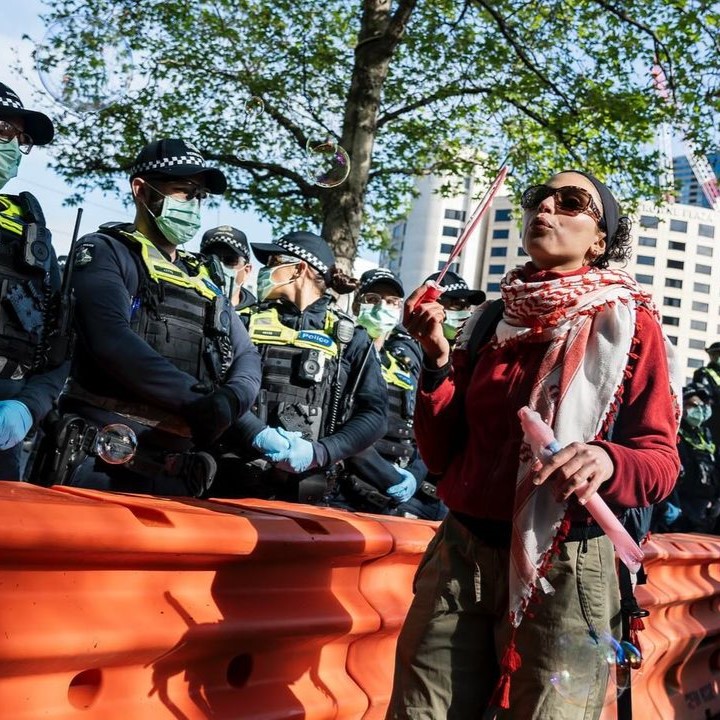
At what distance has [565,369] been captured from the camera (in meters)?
2.53

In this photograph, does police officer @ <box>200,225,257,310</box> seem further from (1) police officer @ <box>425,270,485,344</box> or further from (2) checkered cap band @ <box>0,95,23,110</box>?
(2) checkered cap band @ <box>0,95,23,110</box>

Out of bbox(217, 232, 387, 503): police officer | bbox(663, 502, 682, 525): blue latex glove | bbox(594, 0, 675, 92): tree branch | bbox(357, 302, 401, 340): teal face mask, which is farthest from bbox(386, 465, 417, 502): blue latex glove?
bbox(594, 0, 675, 92): tree branch

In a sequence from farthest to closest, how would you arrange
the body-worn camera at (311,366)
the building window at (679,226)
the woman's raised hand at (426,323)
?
the building window at (679,226) → the body-worn camera at (311,366) → the woman's raised hand at (426,323)

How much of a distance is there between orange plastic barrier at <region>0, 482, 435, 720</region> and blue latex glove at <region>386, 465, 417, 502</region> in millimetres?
2830

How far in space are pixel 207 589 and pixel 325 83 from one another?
15.2 metres

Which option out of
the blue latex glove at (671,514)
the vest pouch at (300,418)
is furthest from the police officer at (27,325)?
the blue latex glove at (671,514)

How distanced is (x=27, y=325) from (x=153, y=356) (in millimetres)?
482

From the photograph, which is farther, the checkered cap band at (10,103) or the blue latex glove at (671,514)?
the blue latex glove at (671,514)

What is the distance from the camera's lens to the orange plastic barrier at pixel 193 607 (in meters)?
2.34

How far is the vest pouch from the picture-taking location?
202 inches

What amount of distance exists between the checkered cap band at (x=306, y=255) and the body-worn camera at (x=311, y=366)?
0.62m

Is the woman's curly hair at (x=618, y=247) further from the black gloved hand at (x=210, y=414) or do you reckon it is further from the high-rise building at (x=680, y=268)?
the high-rise building at (x=680, y=268)

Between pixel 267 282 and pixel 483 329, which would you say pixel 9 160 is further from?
pixel 483 329

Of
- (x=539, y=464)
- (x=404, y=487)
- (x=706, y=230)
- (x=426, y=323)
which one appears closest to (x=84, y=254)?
(x=426, y=323)
